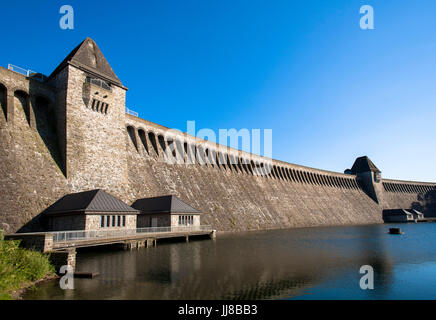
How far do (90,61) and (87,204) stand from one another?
22.3m

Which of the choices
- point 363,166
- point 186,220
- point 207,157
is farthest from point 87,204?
point 363,166

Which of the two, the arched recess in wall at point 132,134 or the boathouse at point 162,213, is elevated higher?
the arched recess in wall at point 132,134

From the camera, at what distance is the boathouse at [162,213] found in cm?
3500

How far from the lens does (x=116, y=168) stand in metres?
38.8

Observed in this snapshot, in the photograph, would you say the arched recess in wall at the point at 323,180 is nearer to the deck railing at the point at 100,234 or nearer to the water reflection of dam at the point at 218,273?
the deck railing at the point at 100,234

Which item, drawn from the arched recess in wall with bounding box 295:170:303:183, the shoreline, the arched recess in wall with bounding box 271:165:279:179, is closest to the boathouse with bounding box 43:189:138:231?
the shoreline

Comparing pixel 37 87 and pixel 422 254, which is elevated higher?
pixel 37 87

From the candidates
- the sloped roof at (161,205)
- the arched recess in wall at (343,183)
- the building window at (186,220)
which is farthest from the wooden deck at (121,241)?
the arched recess in wall at (343,183)

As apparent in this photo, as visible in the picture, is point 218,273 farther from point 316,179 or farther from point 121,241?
point 316,179

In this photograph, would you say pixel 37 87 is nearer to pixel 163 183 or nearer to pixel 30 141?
pixel 30 141

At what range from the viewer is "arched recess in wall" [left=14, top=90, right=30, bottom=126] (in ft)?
104

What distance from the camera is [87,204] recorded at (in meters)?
27.0
